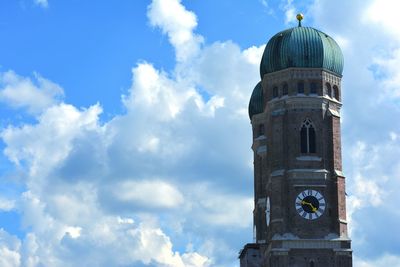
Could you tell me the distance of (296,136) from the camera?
139 m

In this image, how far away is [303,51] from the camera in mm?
141500

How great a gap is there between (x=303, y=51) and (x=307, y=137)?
→ 10.3m

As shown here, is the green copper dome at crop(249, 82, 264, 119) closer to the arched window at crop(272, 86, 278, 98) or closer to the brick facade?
the brick facade

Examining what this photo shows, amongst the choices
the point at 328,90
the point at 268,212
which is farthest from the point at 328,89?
the point at 268,212

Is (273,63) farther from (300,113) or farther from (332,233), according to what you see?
(332,233)

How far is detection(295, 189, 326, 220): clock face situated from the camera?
13612 cm

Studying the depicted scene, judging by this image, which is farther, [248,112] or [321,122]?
[248,112]

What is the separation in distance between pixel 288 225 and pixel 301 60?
19680 millimetres

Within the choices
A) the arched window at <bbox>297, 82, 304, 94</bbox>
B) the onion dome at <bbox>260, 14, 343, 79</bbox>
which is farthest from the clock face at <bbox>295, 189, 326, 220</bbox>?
the onion dome at <bbox>260, 14, 343, 79</bbox>

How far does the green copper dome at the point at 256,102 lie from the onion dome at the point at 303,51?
12046mm

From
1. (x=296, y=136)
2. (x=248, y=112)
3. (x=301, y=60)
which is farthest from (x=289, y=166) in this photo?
(x=248, y=112)

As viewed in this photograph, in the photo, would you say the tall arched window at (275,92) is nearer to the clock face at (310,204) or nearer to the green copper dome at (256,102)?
the clock face at (310,204)

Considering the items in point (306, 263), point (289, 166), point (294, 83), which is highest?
point (294, 83)

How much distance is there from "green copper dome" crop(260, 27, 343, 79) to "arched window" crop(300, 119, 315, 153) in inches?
277
